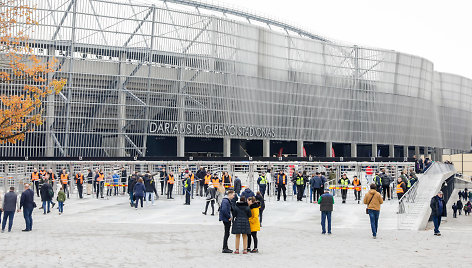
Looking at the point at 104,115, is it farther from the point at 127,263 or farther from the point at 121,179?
the point at 127,263

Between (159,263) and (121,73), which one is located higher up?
(121,73)

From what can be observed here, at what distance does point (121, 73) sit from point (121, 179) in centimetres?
3515

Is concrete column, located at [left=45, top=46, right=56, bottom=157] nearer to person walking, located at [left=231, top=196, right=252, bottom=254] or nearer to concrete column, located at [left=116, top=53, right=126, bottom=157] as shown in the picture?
concrete column, located at [left=116, top=53, right=126, bottom=157]

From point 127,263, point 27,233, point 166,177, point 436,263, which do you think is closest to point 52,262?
point 127,263

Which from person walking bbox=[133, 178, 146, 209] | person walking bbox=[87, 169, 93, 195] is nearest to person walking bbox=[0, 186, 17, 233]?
person walking bbox=[133, 178, 146, 209]

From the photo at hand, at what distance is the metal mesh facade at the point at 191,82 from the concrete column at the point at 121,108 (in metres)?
0.12

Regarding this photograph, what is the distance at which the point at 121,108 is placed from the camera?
7200 centimetres

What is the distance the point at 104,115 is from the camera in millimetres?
71875

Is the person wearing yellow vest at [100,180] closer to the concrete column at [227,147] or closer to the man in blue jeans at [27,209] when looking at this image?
the man in blue jeans at [27,209]

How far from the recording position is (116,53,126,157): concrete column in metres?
70.9

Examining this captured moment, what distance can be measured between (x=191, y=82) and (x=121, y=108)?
9.12 meters

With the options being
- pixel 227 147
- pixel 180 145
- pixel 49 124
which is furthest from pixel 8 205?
pixel 227 147

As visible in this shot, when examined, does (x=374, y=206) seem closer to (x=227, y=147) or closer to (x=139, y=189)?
(x=139, y=189)

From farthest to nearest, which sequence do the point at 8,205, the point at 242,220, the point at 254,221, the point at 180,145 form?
the point at 180,145 → the point at 8,205 → the point at 254,221 → the point at 242,220
